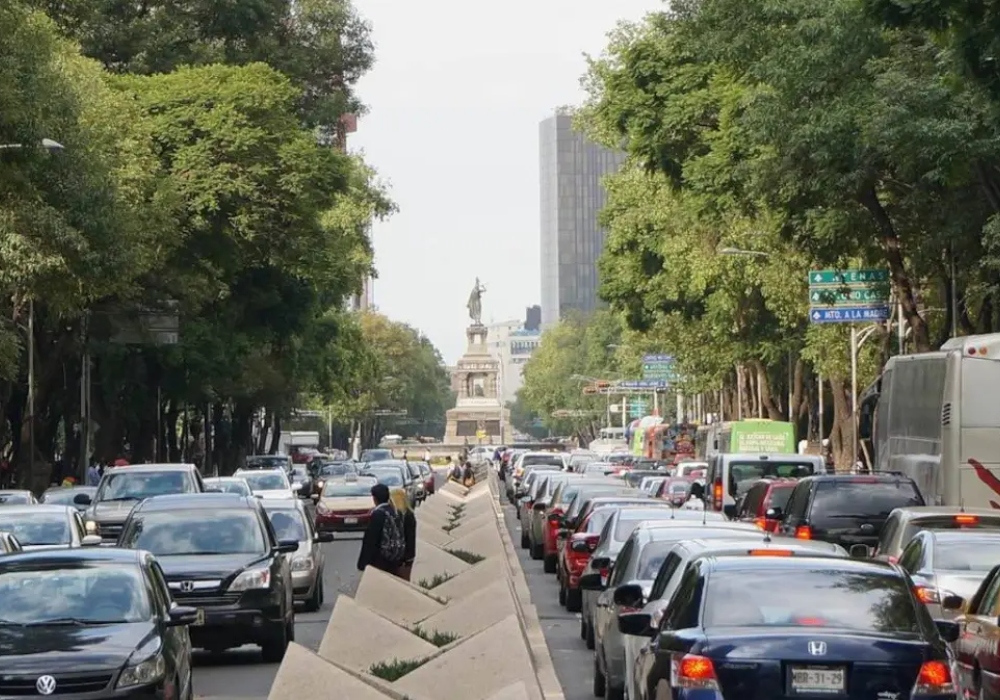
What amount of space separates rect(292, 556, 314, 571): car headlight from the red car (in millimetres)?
6850

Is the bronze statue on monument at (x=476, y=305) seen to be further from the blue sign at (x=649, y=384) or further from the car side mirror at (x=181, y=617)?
the car side mirror at (x=181, y=617)

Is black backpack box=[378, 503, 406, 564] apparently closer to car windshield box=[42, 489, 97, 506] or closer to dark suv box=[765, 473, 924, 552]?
dark suv box=[765, 473, 924, 552]

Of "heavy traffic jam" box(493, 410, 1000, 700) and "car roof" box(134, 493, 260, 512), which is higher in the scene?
"car roof" box(134, 493, 260, 512)

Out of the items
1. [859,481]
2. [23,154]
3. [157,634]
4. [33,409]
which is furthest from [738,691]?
[33,409]

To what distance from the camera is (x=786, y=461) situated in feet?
132

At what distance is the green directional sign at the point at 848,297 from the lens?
4681 cm

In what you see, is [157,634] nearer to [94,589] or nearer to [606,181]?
[94,589]

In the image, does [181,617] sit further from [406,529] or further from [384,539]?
[406,529]

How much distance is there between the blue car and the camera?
426 inches

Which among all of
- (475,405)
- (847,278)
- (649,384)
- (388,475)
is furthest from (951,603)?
(475,405)

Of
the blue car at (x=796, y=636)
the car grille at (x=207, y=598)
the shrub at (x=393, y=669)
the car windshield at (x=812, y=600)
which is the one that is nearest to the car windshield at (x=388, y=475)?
the car grille at (x=207, y=598)

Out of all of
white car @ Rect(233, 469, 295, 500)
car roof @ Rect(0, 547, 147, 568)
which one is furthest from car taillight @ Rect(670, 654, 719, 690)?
white car @ Rect(233, 469, 295, 500)

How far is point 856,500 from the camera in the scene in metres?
27.1

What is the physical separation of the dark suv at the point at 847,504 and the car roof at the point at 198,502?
711 centimetres
